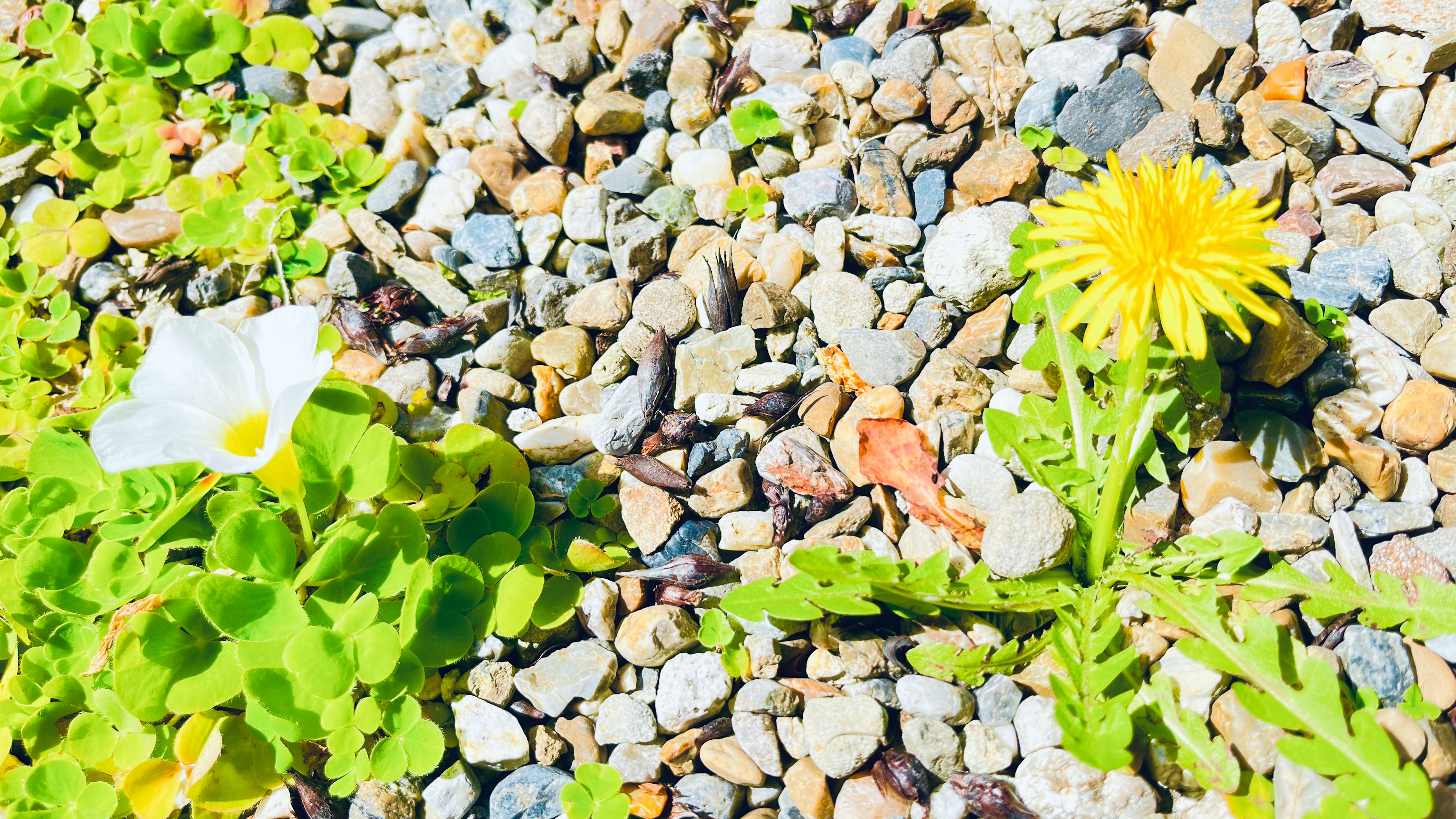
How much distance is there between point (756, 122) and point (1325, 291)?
184 centimetres

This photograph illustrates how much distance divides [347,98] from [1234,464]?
352 cm

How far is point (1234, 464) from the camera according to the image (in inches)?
96.8

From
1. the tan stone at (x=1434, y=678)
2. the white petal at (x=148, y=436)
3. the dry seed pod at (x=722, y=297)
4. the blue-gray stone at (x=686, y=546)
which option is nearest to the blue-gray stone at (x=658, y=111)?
the dry seed pod at (x=722, y=297)

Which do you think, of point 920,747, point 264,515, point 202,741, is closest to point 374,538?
point 264,515

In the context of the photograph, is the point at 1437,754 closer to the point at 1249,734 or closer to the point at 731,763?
the point at 1249,734

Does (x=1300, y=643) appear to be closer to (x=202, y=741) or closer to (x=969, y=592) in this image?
(x=969, y=592)

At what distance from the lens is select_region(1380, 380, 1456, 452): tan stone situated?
243cm

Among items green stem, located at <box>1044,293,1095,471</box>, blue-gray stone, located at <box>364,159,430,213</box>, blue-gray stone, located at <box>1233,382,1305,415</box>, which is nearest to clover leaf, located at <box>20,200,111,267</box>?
blue-gray stone, located at <box>364,159,430,213</box>

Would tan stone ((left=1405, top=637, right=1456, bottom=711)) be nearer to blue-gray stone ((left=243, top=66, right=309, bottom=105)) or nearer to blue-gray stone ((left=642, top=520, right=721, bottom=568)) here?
blue-gray stone ((left=642, top=520, right=721, bottom=568))

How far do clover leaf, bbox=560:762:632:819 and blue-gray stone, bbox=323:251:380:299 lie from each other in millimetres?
1835

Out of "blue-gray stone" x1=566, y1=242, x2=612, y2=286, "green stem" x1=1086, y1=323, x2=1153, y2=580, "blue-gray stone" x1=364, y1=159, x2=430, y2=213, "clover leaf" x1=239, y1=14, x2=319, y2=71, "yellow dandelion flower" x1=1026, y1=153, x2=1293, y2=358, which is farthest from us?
"clover leaf" x1=239, y1=14, x2=319, y2=71

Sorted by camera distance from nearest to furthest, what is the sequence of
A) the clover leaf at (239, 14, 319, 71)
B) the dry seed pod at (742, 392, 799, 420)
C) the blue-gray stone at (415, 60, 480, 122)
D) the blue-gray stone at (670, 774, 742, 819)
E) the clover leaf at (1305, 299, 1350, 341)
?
the blue-gray stone at (670, 774, 742, 819), the clover leaf at (1305, 299, 1350, 341), the dry seed pod at (742, 392, 799, 420), the blue-gray stone at (415, 60, 480, 122), the clover leaf at (239, 14, 319, 71)

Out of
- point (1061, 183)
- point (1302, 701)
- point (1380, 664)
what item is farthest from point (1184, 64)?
point (1302, 701)

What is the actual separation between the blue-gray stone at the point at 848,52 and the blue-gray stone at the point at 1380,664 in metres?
2.34
